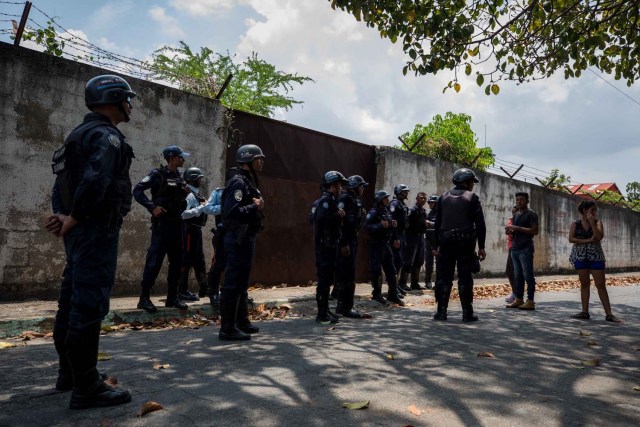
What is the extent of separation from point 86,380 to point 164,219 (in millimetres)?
3127

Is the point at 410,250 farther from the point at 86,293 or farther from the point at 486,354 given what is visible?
the point at 86,293

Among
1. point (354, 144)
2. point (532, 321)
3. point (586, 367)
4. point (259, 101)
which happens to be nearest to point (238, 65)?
point (259, 101)

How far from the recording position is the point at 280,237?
920cm

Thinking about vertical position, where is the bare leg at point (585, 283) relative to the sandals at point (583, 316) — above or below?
above

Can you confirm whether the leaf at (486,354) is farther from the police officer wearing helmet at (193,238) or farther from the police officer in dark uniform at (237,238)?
the police officer wearing helmet at (193,238)

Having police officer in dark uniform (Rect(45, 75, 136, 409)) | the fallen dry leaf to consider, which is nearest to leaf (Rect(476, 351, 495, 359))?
the fallen dry leaf

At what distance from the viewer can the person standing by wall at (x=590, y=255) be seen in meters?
6.41

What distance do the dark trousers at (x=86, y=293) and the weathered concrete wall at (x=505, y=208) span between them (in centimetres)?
892

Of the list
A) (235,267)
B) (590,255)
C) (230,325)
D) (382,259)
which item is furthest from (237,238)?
(590,255)

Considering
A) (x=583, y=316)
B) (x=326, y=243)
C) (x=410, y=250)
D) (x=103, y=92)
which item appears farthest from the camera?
(x=410, y=250)

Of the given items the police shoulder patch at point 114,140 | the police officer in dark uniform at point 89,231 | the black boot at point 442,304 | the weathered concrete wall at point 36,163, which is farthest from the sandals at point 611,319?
the weathered concrete wall at point 36,163

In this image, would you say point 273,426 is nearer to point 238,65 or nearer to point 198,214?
point 198,214

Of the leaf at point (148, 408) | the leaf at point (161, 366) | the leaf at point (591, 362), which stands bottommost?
the leaf at point (148, 408)

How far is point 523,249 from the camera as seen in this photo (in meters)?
7.52
